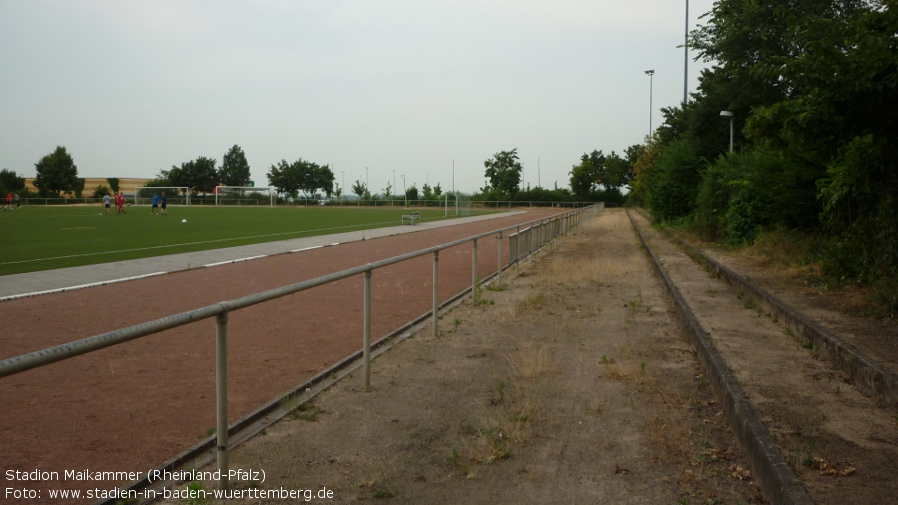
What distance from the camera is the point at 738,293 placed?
1247 centimetres

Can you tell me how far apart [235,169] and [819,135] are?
15756 centimetres

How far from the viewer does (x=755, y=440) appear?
4.37 meters

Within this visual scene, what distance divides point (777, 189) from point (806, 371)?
34.8 ft

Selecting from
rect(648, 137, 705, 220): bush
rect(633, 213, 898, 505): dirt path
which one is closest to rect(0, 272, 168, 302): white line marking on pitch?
rect(633, 213, 898, 505): dirt path

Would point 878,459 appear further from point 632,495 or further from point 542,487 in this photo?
point 542,487

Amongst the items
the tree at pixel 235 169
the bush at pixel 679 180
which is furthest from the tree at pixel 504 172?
the bush at pixel 679 180

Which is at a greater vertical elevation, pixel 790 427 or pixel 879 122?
pixel 879 122

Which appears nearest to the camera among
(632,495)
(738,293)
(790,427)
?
(632,495)

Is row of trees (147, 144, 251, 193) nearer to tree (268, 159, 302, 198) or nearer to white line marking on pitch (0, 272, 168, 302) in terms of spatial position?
tree (268, 159, 302, 198)

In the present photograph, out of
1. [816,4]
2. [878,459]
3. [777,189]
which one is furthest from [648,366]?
[816,4]

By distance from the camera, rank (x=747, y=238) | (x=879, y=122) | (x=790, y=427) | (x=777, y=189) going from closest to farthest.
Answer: (x=790, y=427) < (x=879, y=122) < (x=777, y=189) < (x=747, y=238)

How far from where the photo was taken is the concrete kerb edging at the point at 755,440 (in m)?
3.69

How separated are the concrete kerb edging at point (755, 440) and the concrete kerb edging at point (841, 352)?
→ 1.09m

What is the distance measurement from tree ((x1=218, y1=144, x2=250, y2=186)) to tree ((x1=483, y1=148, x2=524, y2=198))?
195 ft
